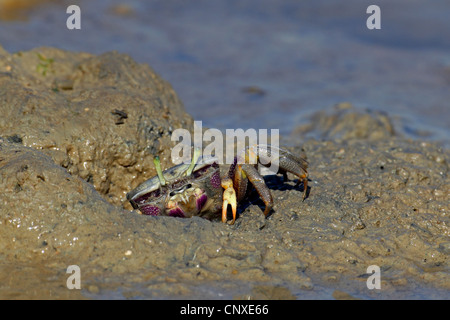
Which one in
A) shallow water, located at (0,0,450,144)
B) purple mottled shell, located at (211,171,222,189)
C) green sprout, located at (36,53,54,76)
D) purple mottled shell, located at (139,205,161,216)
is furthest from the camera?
shallow water, located at (0,0,450,144)

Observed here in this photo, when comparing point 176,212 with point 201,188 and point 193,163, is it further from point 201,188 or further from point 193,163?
point 193,163

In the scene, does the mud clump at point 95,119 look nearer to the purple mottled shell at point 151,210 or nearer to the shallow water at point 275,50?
the purple mottled shell at point 151,210

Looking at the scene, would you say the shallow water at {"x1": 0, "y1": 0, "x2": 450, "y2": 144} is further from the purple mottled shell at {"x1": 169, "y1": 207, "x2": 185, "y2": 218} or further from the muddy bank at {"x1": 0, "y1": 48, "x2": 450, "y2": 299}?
the purple mottled shell at {"x1": 169, "y1": 207, "x2": 185, "y2": 218}

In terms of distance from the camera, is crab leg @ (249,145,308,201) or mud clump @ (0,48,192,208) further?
mud clump @ (0,48,192,208)

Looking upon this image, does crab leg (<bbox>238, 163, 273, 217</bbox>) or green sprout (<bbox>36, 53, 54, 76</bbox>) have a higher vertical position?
green sprout (<bbox>36, 53, 54, 76</bbox>)

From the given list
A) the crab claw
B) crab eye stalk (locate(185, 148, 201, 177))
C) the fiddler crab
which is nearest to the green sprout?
the fiddler crab

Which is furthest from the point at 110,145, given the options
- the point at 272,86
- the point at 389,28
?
the point at 389,28
